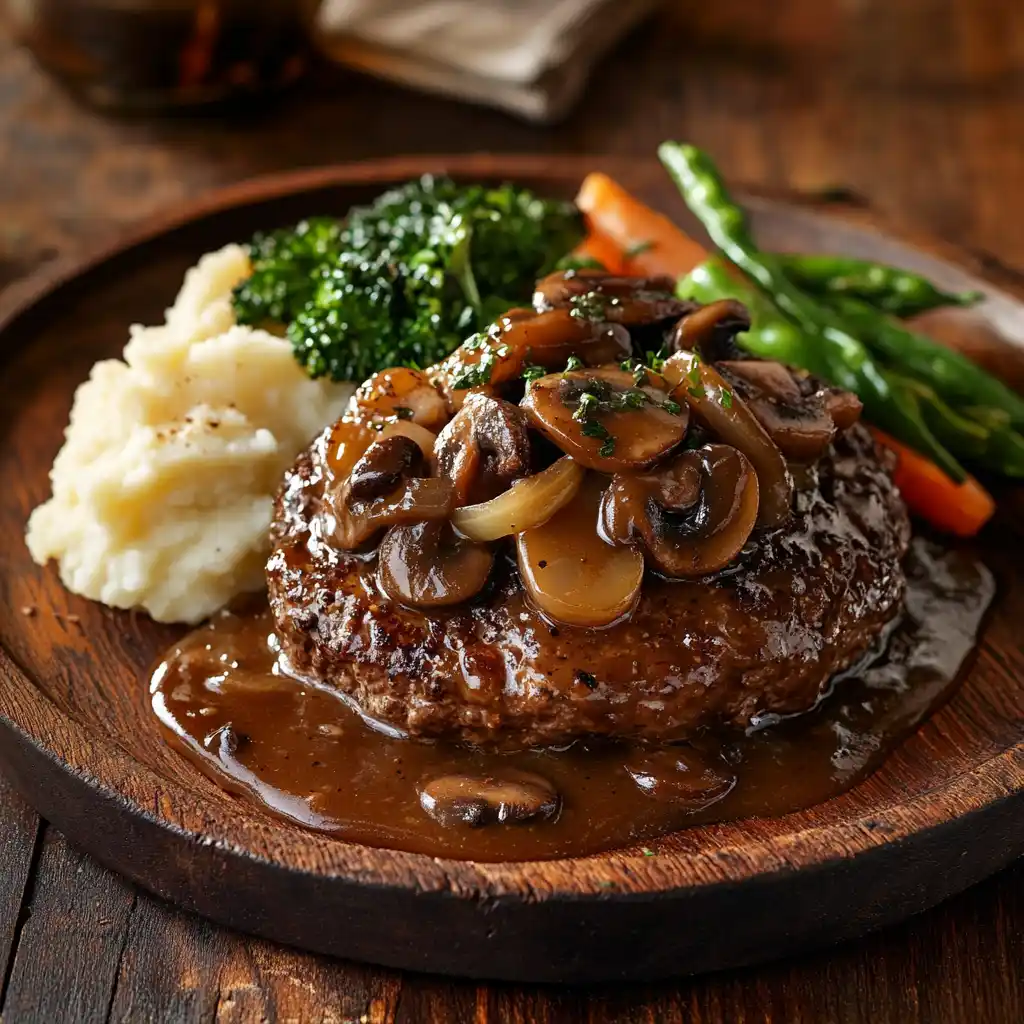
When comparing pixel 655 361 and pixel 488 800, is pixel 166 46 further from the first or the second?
pixel 488 800

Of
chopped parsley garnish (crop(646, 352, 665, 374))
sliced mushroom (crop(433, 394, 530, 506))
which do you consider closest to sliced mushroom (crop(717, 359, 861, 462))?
chopped parsley garnish (crop(646, 352, 665, 374))

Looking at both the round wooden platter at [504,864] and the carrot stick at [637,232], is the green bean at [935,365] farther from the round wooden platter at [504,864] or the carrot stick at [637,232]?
the round wooden platter at [504,864]

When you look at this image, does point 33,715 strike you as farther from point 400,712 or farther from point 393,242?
point 393,242

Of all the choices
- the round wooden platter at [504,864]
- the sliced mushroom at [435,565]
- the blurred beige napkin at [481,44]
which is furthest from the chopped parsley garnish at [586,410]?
the blurred beige napkin at [481,44]

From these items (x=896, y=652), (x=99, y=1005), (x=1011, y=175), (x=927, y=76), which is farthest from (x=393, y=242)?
(x=927, y=76)

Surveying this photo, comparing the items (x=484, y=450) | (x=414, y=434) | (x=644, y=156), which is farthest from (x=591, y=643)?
(x=644, y=156)
